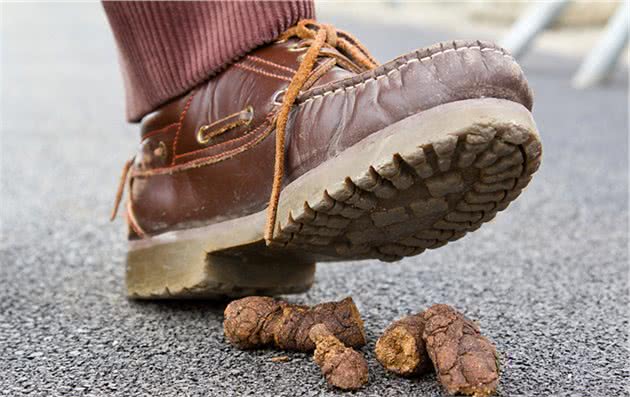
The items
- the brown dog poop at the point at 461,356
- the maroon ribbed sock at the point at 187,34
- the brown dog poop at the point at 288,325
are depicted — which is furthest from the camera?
the maroon ribbed sock at the point at 187,34

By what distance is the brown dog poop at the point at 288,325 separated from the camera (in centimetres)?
83

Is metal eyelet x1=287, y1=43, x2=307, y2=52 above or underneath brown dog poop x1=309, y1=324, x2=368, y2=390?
above

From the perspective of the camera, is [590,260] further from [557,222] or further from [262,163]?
[262,163]

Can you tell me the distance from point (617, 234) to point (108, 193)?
0.95 meters

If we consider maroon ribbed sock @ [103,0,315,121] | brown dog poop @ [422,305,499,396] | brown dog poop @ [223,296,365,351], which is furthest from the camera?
maroon ribbed sock @ [103,0,315,121]

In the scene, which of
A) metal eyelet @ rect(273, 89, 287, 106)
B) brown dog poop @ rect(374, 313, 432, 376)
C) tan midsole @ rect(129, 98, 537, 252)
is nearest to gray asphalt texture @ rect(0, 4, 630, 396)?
brown dog poop @ rect(374, 313, 432, 376)

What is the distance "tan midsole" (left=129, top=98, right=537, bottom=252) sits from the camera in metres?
0.72

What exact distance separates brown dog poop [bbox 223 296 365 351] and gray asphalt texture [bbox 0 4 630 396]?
0.02 meters

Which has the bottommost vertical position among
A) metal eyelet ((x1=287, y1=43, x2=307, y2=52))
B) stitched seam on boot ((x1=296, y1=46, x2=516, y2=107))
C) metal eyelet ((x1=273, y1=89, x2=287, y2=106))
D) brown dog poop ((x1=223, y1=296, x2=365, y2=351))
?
brown dog poop ((x1=223, y1=296, x2=365, y2=351))

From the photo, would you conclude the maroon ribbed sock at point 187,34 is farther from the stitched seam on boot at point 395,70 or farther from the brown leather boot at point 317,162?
the stitched seam on boot at point 395,70

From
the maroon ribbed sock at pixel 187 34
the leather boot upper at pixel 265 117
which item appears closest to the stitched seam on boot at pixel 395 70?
the leather boot upper at pixel 265 117

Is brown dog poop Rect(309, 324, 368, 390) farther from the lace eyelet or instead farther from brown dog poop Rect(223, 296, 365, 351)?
the lace eyelet

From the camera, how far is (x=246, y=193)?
35.6 inches

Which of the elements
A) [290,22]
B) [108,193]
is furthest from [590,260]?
[108,193]
